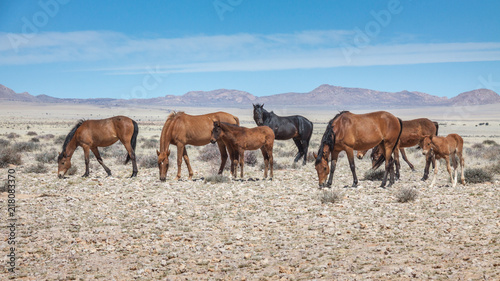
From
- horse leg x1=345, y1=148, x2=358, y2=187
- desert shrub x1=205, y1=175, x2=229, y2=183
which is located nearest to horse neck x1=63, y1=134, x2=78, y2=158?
desert shrub x1=205, y1=175, x2=229, y2=183

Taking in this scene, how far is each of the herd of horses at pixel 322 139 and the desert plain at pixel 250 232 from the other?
0.91 metres

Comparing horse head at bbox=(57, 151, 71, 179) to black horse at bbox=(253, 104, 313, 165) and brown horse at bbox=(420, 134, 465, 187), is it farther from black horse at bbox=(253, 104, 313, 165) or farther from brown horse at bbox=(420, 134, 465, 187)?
brown horse at bbox=(420, 134, 465, 187)

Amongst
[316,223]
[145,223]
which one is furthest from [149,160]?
[316,223]

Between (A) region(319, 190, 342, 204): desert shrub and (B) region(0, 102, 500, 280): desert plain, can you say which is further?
(A) region(319, 190, 342, 204): desert shrub

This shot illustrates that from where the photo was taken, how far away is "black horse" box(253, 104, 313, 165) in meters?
20.5

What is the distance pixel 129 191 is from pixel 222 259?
679 cm

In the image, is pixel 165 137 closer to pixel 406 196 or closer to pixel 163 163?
pixel 163 163

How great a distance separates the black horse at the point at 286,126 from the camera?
20547 millimetres

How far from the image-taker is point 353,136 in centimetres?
1381

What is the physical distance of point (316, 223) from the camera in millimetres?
9961

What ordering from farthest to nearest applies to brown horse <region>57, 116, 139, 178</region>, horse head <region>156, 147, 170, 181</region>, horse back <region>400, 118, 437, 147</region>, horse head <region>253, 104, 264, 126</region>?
1. horse head <region>253, 104, 264, 126</region>
2. brown horse <region>57, 116, 139, 178</region>
3. horse back <region>400, 118, 437, 147</region>
4. horse head <region>156, 147, 170, 181</region>

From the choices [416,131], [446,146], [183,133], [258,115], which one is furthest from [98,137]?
[446,146]

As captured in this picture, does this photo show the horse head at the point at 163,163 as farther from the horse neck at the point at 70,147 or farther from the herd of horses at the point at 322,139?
the horse neck at the point at 70,147

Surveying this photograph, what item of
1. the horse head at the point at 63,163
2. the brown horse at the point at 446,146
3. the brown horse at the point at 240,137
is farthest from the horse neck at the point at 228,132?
the brown horse at the point at 446,146
